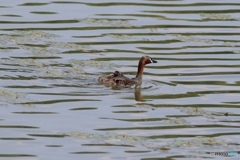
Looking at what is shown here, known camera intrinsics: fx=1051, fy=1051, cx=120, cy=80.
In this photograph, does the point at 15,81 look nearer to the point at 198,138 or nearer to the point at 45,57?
the point at 45,57

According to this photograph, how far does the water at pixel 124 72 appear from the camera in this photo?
14070 mm

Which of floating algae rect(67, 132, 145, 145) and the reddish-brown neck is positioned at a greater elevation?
the reddish-brown neck

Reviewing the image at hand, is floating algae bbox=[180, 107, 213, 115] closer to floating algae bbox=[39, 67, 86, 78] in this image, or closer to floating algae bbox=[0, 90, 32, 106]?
floating algae bbox=[0, 90, 32, 106]

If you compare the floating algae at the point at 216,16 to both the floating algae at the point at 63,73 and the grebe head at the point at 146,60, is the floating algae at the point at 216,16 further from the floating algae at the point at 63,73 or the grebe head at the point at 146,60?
the floating algae at the point at 63,73

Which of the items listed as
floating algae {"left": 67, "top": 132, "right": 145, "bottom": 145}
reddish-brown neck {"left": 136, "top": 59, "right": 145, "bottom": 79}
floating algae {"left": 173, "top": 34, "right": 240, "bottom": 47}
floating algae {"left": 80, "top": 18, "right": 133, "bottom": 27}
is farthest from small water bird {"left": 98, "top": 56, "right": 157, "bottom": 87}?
floating algae {"left": 80, "top": 18, "right": 133, "bottom": 27}

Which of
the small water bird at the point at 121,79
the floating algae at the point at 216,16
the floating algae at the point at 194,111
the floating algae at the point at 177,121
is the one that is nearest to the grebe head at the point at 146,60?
the small water bird at the point at 121,79

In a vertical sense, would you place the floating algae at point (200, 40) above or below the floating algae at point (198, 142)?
above

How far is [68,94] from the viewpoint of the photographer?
17.2m

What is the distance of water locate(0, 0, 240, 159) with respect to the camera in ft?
46.2

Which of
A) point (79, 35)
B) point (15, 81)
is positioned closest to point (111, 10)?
point (79, 35)

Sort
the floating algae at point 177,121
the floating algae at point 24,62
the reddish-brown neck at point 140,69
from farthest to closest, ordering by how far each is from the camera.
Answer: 1. the floating algae at point 24,62
2. the reddish-brown neck at point 140,69
3. the floating algae at point 177,121

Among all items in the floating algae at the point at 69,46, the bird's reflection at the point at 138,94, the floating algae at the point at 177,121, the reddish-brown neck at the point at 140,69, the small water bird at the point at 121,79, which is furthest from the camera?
the floating algae at the point at 69,46

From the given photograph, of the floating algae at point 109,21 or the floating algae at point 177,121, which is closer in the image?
the floating algae at point 177,121

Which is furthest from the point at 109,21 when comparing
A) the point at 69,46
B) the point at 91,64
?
the point at 91,64
